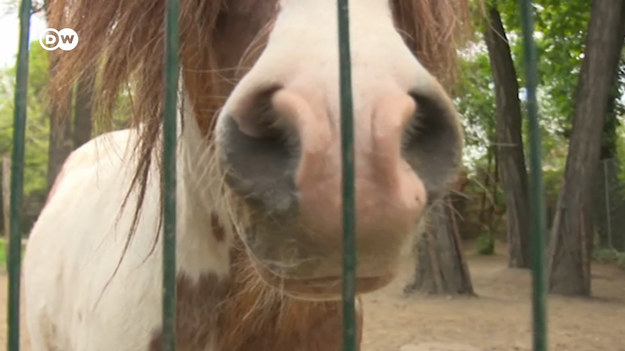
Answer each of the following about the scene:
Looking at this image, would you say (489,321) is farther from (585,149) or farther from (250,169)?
(250,169)

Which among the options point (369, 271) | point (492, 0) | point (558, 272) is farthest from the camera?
point (492, 0)

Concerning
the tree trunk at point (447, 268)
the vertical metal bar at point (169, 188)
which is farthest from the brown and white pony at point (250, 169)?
the tree trunk at point (447, 268)

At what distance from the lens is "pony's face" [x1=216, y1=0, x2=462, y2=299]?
1.08 metres

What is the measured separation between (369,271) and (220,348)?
78 cm

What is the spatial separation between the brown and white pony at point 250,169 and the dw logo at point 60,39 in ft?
0.08

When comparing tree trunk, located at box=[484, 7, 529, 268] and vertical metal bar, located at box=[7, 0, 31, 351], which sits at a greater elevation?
tree trunk, located at box=[484, 7, 529, 268]

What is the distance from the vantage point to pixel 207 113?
5.86 feet

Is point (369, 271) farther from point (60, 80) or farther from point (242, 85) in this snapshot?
point (60, 80)

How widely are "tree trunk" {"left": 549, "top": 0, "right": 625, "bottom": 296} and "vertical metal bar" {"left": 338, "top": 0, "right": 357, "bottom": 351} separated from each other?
7.46m

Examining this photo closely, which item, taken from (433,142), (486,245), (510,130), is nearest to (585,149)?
(510,130)

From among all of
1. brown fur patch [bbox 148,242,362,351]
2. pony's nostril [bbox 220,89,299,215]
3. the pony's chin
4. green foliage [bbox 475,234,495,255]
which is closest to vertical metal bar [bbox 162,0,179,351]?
pony's nostril [bbox 220,89,299,215]

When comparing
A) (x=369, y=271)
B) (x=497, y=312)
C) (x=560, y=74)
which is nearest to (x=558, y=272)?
(x=497, y=312)

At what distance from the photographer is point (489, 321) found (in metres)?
7.12

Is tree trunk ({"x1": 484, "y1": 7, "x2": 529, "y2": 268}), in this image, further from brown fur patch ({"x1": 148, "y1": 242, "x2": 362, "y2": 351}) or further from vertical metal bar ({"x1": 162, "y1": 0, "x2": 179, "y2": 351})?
vertical metal bar ({"x1": 162, "y1": 0, "x2": 179, "y2": 351})
